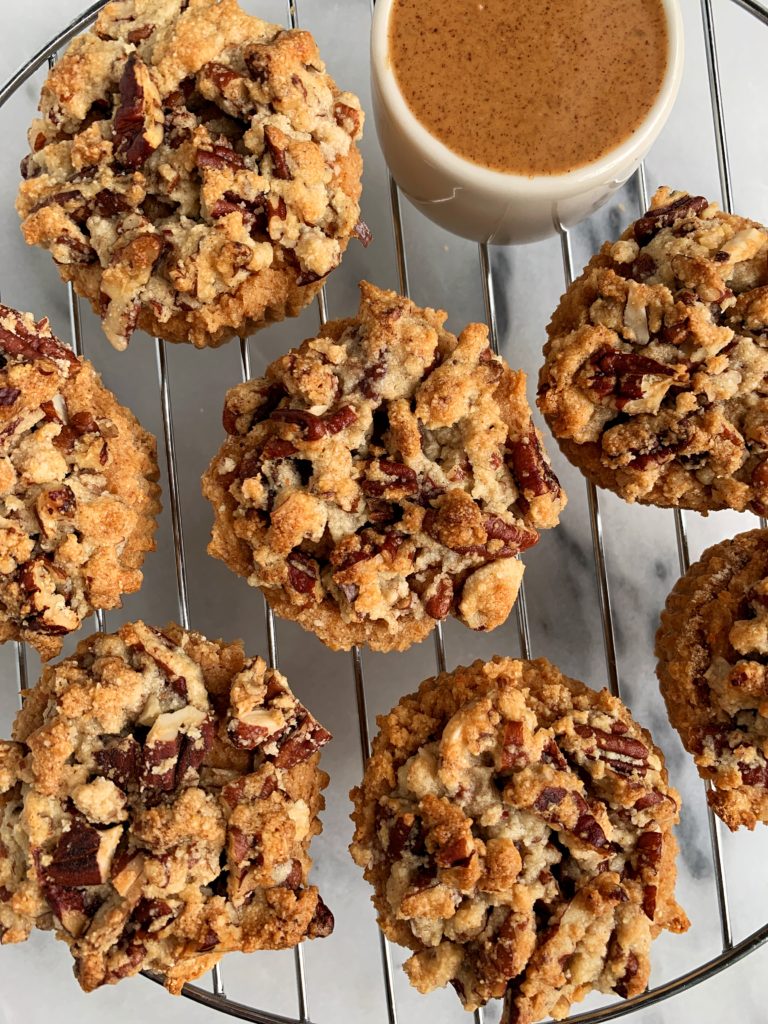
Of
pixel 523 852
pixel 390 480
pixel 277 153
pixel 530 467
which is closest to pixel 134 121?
pixel 277 153

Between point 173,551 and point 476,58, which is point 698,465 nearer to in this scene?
point 476,58

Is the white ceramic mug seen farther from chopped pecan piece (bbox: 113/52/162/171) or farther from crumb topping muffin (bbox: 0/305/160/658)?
crumb topping muffin (bbox: 0/305/160/658)

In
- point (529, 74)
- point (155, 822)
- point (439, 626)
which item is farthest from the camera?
point (439, 626)

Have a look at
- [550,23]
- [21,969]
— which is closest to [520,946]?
[21,969]

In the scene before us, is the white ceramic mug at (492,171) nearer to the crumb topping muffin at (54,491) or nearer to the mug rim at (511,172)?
the mug rim at (511,172)

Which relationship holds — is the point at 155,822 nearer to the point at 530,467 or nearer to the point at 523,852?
the point at 523,852

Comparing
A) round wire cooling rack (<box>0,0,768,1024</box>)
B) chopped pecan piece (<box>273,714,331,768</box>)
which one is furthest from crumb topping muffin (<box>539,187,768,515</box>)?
chopped pecan piece (<box>273,714,331,768</box>)

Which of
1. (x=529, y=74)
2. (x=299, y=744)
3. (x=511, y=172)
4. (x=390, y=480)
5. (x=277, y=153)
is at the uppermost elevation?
(x=277, y=153)
